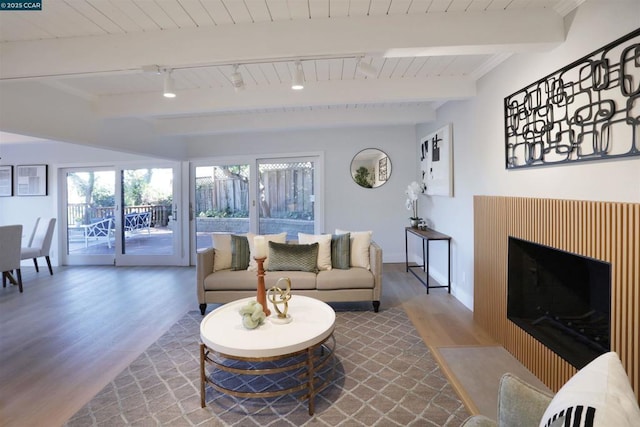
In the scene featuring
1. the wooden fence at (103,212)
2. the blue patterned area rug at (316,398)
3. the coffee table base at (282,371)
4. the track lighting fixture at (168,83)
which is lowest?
the blue patterned area rug at (316,398)

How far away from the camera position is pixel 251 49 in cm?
225

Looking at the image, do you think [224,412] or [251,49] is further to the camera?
[251,49]

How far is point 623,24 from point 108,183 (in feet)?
23.7

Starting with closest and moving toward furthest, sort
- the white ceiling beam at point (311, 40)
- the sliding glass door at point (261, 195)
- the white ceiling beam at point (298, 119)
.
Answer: the white ceiling beam at point (311, 40) < the white ceiling beam at point (298, 119) < the sliding glass door at point (261, 195)

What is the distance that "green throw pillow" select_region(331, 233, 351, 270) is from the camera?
148 inches

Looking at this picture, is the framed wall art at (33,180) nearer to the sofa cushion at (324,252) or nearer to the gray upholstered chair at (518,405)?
the sofa cushion at (324,252)

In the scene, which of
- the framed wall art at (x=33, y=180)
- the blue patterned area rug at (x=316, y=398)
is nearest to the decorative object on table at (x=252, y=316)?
the blue patterned area rug at (x=316, y=398)

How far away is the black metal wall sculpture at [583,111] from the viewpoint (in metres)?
1.64

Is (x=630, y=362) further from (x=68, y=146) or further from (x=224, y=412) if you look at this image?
(x=68, y=146)

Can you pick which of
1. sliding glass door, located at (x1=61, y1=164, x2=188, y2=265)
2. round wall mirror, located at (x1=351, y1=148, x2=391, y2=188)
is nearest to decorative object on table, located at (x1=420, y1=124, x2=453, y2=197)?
round wall mirror, located at (x1=351, y1=148, x2=391, y2=188)

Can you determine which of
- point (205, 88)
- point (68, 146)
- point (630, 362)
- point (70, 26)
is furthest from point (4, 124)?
point (630, 362)

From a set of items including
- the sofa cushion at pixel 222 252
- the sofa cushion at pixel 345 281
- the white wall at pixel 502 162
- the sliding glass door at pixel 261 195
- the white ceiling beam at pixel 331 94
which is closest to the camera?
the white wall at pixel 502 162

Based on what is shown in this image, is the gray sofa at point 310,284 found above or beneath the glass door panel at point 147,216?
beneath

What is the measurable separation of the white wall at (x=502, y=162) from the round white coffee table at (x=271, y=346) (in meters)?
1.83
